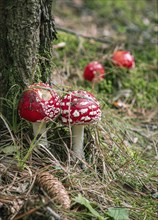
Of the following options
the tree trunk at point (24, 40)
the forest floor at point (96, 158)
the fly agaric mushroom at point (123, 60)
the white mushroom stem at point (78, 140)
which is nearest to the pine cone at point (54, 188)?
the forest floor at point (96, 158)

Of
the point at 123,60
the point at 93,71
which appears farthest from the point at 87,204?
the point at 123,60

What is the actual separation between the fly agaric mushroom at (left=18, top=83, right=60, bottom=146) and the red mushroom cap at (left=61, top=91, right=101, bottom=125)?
60 millimetres

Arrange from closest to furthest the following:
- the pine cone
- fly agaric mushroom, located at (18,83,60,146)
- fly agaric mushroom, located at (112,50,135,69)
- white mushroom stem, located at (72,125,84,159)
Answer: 1. the pine cone
2. fly agaric mushroom, located at (18,83,60,146)
3. white mushroom stem, located at (72,125,84,159)
4. fly agaric mushroom, located at (112,50,135,69)

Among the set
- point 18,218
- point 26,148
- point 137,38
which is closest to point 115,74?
point 137,38

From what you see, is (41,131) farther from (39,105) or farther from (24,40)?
(24,40)

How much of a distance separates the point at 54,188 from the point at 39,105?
24.0 inches

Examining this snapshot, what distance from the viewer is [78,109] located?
9.23 ft

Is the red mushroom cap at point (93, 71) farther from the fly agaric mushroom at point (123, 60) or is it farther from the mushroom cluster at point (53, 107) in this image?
the mushroom cluster at point (53, 107)

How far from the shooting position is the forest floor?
245 cm

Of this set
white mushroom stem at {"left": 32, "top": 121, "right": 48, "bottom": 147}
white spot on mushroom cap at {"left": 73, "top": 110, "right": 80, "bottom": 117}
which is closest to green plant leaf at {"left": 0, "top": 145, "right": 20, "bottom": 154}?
white mushroom stem at {"left": 32, "top": 121, "right": 48, "bottom": 147}

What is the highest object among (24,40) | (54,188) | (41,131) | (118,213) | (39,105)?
(24,40)

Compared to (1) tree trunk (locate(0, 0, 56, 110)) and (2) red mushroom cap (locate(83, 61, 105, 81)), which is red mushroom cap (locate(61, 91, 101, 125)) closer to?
(1) tree trunk (locate(0, 0, 56, 110))

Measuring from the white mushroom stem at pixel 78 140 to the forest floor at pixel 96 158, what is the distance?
0.21 ft

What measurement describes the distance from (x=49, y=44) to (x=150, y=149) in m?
1.47
